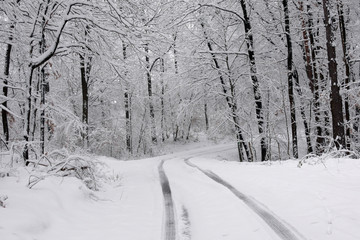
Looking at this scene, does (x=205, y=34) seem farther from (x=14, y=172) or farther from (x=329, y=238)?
(x=329, y=238)

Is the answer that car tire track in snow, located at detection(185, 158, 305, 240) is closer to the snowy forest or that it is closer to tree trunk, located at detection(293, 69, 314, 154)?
the snowy forest

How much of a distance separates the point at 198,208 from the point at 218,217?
75 cm

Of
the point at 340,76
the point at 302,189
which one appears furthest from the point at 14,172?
the point at 340,76

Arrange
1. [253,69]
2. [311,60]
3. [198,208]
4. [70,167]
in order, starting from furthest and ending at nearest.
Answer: [253,69] → [311,60] → [70,167] → [198,208]

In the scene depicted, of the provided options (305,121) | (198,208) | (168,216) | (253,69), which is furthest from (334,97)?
(168,216)

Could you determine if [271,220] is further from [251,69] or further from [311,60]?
[251,69]

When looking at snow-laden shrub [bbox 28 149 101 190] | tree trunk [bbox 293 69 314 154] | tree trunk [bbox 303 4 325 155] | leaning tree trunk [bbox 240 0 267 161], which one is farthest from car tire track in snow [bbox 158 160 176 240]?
tree trunk [bbox 293 69 314 154]

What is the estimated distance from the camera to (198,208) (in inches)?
209

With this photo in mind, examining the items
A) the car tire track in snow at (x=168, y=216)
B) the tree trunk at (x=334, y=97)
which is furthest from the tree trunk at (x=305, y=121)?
the car tire track in snow at (x=168, y=216)

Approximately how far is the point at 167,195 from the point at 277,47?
Answer: 38.4 ft

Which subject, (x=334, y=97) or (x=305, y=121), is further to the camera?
(x=305, y=121)

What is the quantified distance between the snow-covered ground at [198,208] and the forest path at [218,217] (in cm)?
2

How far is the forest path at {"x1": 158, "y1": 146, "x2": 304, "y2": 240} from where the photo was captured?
380 centimetres

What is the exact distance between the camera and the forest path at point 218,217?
12.5 feet
